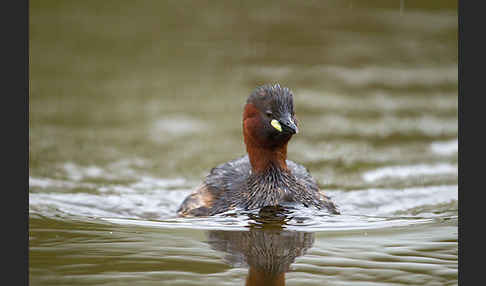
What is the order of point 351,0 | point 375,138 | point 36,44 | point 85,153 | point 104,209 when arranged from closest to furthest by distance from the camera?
1. point 104,209
2. point 85,153
3. point 375,138
4. point 36,44
5. point 351,0

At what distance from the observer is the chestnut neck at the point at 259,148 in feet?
28.9

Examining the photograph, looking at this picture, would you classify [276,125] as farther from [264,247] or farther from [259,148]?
[264,247]

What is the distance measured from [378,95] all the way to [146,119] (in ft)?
14.9

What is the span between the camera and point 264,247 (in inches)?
275

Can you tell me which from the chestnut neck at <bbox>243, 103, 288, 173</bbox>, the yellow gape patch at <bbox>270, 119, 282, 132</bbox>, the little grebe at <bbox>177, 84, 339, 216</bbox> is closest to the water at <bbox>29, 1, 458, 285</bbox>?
the little grebe at <bbox>177, 84, 339, 216</bbox>

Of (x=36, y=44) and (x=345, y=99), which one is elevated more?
(x=36, y=44)

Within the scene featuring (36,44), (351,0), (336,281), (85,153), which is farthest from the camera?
(351,0)

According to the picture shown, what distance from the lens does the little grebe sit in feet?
28.0

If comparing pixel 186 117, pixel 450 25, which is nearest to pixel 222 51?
pixel 186 117

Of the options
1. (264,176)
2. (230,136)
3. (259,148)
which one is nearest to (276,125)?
(259,148)

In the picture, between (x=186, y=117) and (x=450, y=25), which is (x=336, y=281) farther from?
(x=450, y=25)

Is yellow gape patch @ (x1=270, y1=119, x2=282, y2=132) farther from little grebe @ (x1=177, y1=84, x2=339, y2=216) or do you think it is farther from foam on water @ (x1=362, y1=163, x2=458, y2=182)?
foam on water @ (x1=362, y1=163, x2=458, y2=182)

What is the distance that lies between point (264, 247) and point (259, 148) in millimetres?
2112

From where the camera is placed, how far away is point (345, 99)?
48.4 ft
